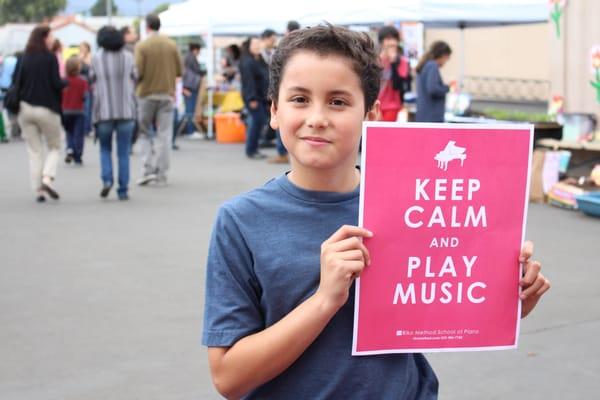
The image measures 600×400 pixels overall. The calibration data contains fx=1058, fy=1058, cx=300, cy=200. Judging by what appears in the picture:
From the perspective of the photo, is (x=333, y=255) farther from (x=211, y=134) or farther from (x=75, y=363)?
(x=211, y=134)

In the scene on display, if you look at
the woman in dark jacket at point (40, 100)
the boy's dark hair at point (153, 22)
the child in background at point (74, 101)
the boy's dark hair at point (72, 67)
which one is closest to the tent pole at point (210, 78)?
the child in background at point (74, 101)

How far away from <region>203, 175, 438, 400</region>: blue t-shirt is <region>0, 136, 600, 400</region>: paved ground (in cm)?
301

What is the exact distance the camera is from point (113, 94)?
38.0 ft

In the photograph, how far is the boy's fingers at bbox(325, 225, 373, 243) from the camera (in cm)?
201

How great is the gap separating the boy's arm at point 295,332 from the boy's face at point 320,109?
191 millimetres

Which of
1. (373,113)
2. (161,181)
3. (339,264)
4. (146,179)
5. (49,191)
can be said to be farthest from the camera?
(161,181)

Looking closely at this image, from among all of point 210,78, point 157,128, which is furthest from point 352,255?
point 210,78

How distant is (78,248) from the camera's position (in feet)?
29.7

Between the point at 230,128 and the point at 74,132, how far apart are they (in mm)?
5081

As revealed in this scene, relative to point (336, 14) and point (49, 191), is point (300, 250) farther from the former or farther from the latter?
point (336, 14)

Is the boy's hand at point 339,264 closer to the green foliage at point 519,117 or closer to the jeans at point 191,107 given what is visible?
the green foliage at point 519,117

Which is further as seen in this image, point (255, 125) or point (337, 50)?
point (255, 125)

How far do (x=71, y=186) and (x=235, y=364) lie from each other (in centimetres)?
1175

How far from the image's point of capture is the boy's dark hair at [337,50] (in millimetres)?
2145
